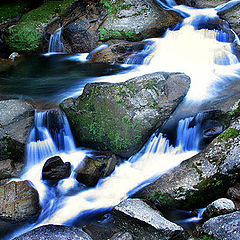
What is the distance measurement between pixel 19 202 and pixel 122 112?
113 inches

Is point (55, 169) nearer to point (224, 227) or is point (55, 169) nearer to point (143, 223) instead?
point (143, 223)

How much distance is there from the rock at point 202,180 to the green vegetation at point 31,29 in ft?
31.4

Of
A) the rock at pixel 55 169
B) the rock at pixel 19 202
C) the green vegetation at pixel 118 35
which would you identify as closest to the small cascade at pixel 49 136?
the rock at pixel 55 169

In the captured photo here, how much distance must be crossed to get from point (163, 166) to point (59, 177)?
2.34 m

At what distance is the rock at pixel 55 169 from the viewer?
20.0 feet

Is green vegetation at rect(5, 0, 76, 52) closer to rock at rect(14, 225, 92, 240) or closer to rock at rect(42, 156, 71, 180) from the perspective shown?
rock at rect(42, 156, 71, 180)

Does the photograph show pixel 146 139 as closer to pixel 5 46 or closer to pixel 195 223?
pixel 195 223

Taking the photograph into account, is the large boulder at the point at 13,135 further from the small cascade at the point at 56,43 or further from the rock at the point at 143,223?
the small cascade at the point at 56,43

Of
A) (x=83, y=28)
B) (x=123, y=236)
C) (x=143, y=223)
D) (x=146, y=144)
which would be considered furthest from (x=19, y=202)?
(x=83, y=28)

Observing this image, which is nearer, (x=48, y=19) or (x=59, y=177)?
(x=59, y=177)

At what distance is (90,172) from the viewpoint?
5.97 meters

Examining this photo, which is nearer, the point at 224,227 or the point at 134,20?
the point at 224,227

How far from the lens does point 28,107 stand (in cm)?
688

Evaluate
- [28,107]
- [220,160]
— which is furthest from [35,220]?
[220,160]
